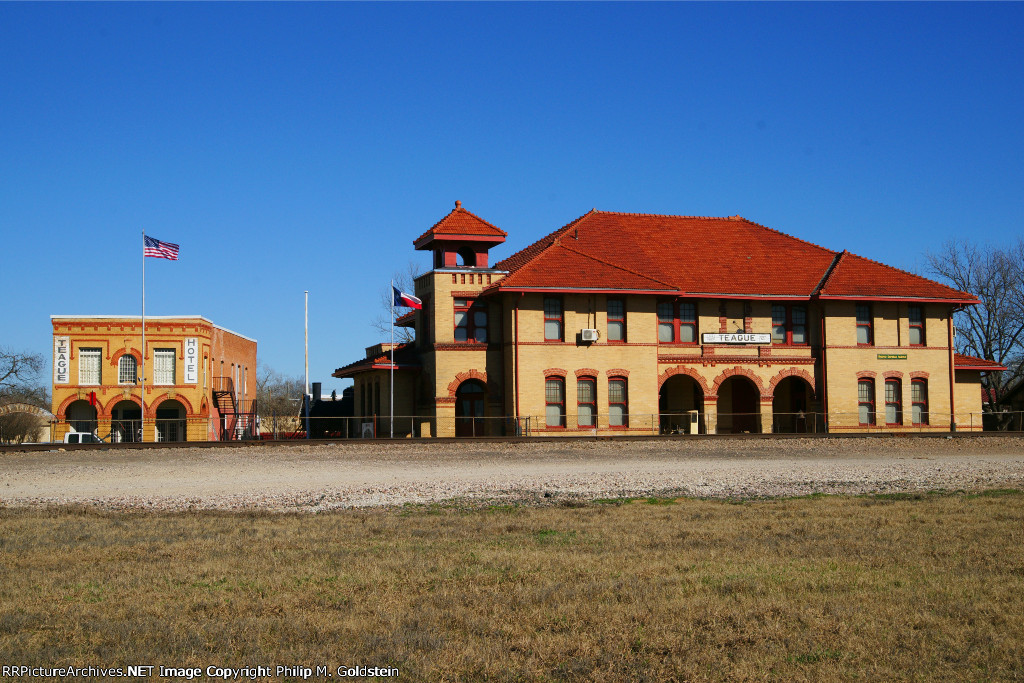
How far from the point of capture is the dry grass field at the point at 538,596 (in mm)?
7148

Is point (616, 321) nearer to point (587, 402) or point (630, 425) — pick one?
point (587, 402)

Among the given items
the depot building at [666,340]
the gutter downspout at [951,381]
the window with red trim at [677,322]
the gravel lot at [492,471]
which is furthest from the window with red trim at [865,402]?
the window with red trim at [677,322]

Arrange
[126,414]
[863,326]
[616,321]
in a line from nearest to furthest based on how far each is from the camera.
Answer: [616,321] < [863,326] < [126,414]

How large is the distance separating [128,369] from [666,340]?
2780 centimetres

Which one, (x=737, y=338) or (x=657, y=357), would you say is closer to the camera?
(x=657, y=357)

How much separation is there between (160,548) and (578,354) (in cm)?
2994

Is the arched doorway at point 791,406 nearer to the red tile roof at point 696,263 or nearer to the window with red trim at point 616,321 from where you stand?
the red tile roof at point 696,263

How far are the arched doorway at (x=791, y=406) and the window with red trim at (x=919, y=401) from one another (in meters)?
4.57

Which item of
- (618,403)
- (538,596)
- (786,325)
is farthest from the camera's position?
(786,325)

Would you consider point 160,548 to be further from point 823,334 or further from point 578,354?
point 823,334

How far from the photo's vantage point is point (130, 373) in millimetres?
52281

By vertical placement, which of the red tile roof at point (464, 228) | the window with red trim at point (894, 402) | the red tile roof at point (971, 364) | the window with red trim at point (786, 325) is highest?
the red tile roof at point (464, 228)

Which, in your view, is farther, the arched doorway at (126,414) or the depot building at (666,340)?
the arched doorway at (126,414)

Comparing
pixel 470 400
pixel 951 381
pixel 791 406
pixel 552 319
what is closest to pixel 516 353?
pixel 552 319
